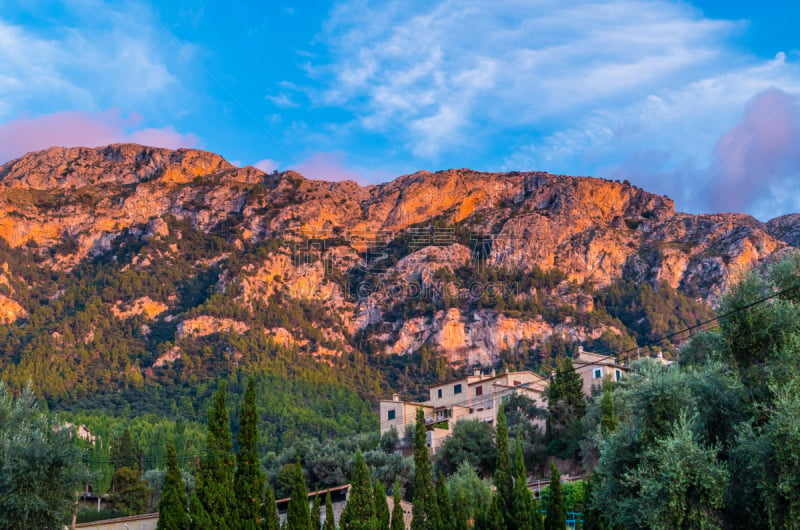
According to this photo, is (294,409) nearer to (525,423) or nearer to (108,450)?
(108,450)

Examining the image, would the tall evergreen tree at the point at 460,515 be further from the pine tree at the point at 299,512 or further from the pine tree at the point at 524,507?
the pine tree at the point at 299,512

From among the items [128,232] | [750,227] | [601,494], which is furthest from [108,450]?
[750,227]

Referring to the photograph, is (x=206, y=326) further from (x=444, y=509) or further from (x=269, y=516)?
(x=269, y=516)

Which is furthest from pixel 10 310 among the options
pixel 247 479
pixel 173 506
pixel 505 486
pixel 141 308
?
pixel 173 506

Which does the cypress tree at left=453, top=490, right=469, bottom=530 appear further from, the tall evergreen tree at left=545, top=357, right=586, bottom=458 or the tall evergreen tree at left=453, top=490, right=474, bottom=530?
the tall evergreen tree at left=545, top=357, right=586, bottom=458

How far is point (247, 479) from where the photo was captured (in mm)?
35875

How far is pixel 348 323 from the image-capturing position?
180500 millimetres

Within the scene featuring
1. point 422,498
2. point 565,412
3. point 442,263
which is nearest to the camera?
point 422,498

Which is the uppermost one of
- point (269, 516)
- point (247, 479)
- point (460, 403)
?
point (460, 403)

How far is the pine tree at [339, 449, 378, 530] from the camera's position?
4306 cm

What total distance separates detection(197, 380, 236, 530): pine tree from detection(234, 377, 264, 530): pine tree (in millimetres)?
551

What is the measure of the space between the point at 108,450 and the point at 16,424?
184 ft

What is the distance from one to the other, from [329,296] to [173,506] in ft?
506

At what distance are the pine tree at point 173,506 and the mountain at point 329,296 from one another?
95860mm
